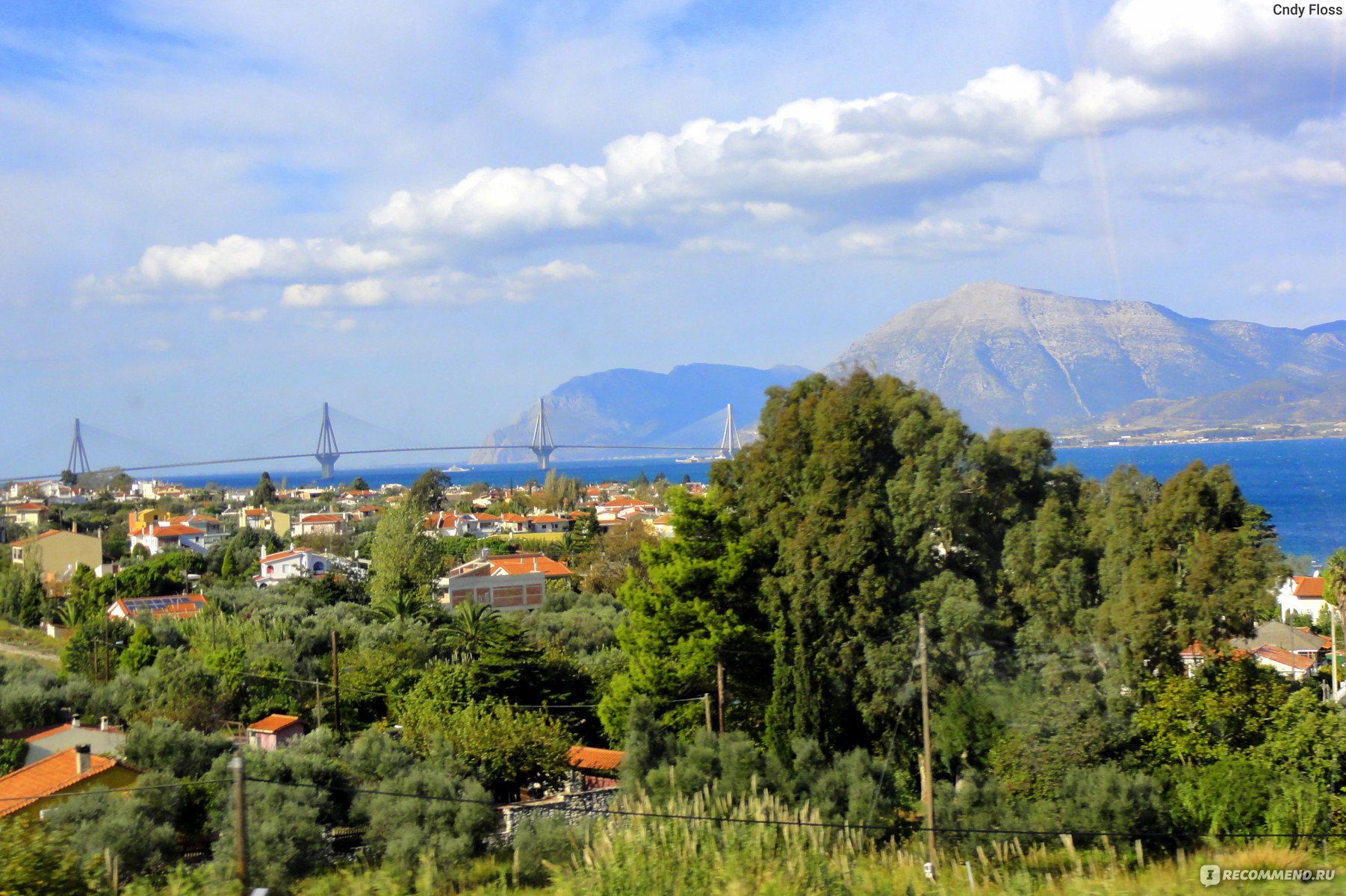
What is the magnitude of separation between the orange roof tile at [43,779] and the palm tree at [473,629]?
5457 mm

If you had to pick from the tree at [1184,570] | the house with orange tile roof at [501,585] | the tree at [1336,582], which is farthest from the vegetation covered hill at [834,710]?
the house with orange tile roof at [501,585]

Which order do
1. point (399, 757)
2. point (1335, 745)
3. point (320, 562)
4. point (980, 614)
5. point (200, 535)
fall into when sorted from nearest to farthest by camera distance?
point (1335, 745) < point (399, 757) < point (980, 614) < point (320, 562) < point (200, 535)

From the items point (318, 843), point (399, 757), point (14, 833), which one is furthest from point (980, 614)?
point (14, 833)

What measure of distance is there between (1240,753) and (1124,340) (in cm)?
4357

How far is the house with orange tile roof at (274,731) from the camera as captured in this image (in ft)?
39.5

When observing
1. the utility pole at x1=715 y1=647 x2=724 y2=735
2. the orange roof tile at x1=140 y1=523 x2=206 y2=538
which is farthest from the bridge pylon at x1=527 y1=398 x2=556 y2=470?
the utility pole at x1=715 y1=647 x2=724 y2=735

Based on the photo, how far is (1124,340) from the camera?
48.8m

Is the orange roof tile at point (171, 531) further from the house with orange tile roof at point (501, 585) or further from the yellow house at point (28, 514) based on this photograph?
the house with orange tile roof at point (501, 585)

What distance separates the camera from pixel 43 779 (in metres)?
8.86

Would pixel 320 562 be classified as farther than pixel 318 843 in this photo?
Yes

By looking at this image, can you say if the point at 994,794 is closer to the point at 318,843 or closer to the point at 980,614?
the point at 980,614

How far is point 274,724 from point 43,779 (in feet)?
11.8

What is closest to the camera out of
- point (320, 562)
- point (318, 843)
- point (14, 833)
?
point (14, 833)

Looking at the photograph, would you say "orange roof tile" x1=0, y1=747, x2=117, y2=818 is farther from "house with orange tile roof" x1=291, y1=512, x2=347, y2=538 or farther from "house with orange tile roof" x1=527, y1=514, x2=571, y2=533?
"house with orange tile roof" x1=527, y1=514, x2=571, y2=533
